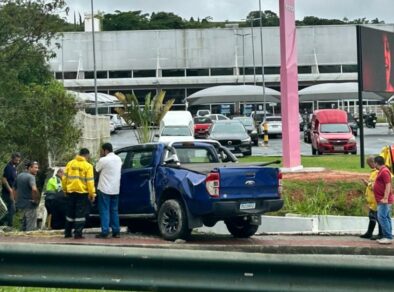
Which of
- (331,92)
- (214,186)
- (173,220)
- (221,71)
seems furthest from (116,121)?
(214,186)

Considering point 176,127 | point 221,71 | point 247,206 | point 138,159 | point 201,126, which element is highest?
point 221,71

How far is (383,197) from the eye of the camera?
15.1 metres

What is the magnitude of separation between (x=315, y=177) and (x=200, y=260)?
1671cm

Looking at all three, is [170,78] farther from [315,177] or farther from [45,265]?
[45,265]

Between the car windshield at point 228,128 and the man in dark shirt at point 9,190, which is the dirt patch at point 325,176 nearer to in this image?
the man in dark shirt at point 9,190

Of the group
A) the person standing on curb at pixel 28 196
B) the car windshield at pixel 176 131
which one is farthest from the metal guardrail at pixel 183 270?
the car windshield at pixel 176 131

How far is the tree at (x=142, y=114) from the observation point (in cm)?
3512

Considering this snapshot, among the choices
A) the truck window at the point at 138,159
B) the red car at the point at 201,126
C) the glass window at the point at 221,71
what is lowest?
the truck window at the point at 138,159

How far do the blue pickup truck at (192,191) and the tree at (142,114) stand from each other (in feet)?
61.9

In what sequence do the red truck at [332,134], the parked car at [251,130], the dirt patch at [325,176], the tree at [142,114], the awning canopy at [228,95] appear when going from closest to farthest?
the dirt patch at [325,176]
the tree at [142,114]
the red truck at [332,134]
the parked car at [251,130]
the awning canopy at [228,95]

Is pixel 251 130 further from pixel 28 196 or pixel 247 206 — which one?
pixel 247 206

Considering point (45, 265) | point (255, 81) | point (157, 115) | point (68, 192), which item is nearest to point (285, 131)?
point (68, 192)

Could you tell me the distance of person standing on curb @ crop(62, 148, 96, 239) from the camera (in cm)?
1491

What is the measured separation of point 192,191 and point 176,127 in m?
26.9
